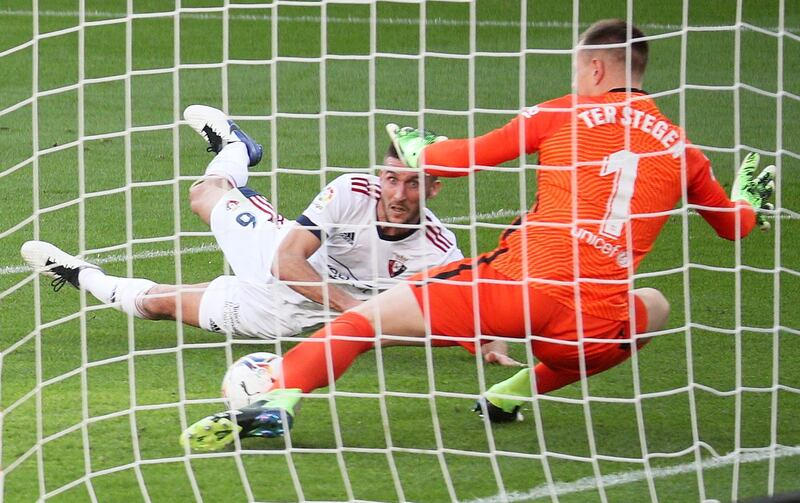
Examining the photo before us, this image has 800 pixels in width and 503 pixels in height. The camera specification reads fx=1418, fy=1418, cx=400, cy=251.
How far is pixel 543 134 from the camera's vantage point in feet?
14.9

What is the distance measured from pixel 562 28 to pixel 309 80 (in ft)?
12.6

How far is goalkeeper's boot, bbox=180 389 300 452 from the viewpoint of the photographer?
4.50 m

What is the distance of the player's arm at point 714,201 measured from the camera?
4.66m

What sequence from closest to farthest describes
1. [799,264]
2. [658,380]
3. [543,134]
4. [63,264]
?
[543,134] < [658,380] < [63,264] < [799,264]

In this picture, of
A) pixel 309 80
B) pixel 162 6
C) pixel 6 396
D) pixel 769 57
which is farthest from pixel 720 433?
pixel 162 6

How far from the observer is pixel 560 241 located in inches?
179

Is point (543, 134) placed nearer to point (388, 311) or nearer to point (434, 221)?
point (388, 311)

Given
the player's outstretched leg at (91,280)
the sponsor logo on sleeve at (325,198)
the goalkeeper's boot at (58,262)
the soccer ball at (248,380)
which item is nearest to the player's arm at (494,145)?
the soccer ball at (248,380)

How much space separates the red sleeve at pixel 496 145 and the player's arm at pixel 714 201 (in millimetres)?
486

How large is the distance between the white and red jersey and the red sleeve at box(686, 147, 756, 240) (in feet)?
4.06

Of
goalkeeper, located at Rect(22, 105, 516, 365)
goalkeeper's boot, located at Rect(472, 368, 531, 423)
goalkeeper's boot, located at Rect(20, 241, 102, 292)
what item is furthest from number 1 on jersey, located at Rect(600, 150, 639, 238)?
goalkeeper's boot, located at Rect(20, 241, 102, 292)

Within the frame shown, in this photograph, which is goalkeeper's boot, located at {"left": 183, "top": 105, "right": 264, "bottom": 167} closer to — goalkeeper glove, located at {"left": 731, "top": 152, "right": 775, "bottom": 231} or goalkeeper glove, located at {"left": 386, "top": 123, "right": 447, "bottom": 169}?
goalkeeper glove, located at {"left": 386, "top": 123, "right": 447, "bottom": 169}

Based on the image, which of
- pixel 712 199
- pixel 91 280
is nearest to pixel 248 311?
pixel 91 280

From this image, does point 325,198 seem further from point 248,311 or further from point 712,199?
point 712,199
